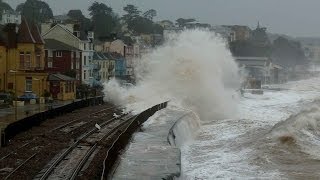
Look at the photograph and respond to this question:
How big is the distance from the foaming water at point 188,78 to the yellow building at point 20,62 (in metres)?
7.23

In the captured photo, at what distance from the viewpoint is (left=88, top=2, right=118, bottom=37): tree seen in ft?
425

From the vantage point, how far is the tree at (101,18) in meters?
130

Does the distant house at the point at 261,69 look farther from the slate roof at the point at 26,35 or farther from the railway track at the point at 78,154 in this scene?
the railway track at the point at 78,154

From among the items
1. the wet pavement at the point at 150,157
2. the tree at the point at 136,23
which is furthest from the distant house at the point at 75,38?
the tree at the point at 136,23

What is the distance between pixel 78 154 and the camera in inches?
920

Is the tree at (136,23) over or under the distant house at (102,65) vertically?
over

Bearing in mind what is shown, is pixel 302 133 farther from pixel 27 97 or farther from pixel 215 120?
pixel 27 97

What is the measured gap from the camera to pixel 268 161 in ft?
76.4

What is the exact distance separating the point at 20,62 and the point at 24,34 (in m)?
2.44

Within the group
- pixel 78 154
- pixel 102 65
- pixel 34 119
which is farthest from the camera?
pixel 102 65

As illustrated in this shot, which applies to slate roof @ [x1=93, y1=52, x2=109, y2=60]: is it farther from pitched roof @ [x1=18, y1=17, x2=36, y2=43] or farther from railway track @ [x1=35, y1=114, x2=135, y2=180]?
railway track @ [x1=35, y1=114, x2=135, y2=180]

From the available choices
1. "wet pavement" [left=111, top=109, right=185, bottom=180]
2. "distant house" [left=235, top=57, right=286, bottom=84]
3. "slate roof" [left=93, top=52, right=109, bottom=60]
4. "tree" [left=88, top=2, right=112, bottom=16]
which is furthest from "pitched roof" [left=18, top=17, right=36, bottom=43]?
"distant house" [left=235, top=57, right=286, bottom=84]

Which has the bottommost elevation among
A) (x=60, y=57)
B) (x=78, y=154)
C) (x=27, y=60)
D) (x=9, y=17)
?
(x=78, y=154)

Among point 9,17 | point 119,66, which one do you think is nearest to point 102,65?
point 119,66
